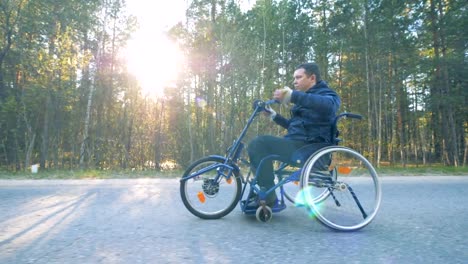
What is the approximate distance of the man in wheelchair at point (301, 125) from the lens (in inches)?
109

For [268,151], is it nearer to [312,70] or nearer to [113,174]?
[312,70]

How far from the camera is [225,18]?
544 inches

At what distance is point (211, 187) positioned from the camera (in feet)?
10.3

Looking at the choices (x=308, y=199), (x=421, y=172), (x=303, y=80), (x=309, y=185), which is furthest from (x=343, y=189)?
(x=421, y=172)

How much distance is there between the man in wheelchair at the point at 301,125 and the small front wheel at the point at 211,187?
22cm

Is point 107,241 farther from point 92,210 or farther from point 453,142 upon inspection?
point 453,142

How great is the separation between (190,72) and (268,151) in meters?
11.5

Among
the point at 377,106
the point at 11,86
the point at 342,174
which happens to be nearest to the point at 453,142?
the point at 377,106

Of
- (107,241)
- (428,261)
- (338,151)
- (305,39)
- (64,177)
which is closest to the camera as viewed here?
(428,261)

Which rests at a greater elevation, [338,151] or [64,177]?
[338,151]

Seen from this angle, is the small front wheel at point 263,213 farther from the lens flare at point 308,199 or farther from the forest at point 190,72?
the forest at point 190,72

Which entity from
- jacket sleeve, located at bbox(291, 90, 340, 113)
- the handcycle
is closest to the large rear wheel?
the handcycle

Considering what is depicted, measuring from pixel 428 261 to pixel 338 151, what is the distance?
1060 mm

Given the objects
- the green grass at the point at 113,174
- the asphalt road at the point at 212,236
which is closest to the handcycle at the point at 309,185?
the asphalt road at the point at 212,236
